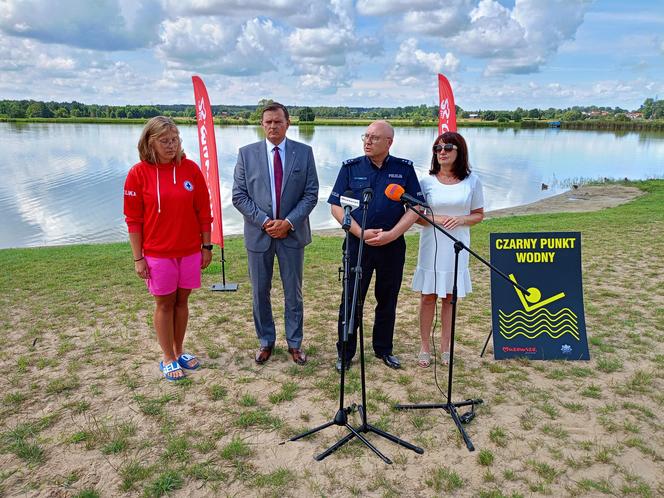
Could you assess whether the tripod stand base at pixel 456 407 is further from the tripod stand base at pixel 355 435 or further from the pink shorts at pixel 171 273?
the pink shorts at pixel 171 273

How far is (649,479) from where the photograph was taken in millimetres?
2551

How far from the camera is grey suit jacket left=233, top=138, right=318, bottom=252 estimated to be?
145 inches

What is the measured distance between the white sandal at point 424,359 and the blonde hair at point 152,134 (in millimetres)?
2755

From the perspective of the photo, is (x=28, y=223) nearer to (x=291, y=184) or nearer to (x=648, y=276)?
(x=291, y=184)

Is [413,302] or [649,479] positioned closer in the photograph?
[649,479]

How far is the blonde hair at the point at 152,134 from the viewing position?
3199mm

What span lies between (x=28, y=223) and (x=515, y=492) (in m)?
16.0

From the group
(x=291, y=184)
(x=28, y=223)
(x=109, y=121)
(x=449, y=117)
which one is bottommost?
(x=28, y=223)

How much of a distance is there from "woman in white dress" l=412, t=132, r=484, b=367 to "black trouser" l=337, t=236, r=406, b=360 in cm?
23

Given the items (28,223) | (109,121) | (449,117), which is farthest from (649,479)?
(109,121)

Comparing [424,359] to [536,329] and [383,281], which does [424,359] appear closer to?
[383,281]

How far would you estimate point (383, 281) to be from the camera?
373 centimetres

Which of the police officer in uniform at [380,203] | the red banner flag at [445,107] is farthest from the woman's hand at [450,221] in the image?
the red banner flag at [445,107]

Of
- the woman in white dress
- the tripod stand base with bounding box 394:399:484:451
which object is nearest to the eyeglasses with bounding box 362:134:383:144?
the woman in white dress
